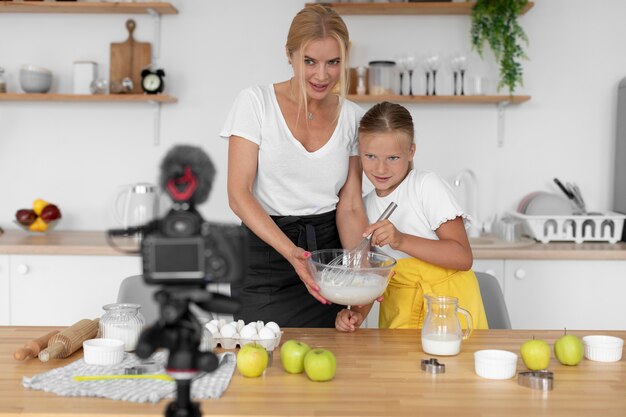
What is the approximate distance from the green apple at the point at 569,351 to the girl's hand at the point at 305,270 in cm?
54

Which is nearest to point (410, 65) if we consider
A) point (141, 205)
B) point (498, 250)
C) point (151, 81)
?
point (498, 250)

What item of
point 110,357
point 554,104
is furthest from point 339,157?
point 554,104

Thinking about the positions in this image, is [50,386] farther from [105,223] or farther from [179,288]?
[105,223]

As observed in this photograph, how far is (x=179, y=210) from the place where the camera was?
78 cm

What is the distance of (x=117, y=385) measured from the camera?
142 cm

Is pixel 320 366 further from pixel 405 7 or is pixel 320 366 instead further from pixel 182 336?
pixel 405 7

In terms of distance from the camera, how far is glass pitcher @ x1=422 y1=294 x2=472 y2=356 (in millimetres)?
1639

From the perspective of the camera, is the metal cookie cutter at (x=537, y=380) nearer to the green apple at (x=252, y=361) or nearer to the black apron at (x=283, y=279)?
the green apple at (x=252, y=361)

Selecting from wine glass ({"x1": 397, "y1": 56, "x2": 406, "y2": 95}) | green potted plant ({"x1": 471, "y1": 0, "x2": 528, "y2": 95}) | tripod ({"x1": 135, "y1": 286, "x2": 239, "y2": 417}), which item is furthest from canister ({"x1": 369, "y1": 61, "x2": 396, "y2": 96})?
tripod ({"x1": 135, "y1": 286, "x2": 239, "y2": 417})

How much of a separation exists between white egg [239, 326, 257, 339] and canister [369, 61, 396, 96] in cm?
195

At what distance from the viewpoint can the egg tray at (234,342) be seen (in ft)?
5.34

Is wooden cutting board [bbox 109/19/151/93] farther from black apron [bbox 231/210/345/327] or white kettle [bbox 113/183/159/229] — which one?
white kettle [bbox 113/183/159/229]

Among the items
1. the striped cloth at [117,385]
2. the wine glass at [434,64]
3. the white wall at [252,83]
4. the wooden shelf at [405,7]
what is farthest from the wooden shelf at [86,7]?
the striped cloth at [117,385]

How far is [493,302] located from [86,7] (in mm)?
2261
